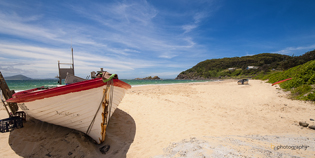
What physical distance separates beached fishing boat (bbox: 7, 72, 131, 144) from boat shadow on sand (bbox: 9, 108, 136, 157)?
14.1 inches

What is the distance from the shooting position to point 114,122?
5.61 m

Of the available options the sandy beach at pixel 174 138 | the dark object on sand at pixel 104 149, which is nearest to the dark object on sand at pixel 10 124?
the sandy beach at pixel 174 138

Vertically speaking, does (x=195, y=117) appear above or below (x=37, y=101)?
below

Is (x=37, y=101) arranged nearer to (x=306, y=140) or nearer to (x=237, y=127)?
(x=237, y=127)

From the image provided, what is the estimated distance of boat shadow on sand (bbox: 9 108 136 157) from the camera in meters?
3.52

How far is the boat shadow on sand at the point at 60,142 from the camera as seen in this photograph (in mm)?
3521

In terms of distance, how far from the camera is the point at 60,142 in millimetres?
3834

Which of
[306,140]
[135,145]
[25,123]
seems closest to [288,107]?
[306,140]

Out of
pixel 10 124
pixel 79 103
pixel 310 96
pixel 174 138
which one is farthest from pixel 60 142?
pixel 310 96

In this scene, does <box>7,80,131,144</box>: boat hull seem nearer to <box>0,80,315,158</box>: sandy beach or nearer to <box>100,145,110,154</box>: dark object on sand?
<box>100,145,110,154</box>: dark object on sand

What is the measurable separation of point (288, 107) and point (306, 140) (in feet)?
16.6

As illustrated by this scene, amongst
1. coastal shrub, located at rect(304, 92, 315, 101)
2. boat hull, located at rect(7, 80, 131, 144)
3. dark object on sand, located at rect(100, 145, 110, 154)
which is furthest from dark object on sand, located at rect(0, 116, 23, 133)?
coastal shrub, located at rect(304, 92, 315, 101)

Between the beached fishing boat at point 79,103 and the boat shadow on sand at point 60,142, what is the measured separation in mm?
357

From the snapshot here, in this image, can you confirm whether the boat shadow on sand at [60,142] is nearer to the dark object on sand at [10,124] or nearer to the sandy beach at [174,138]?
the sandy beach at [174,138]
